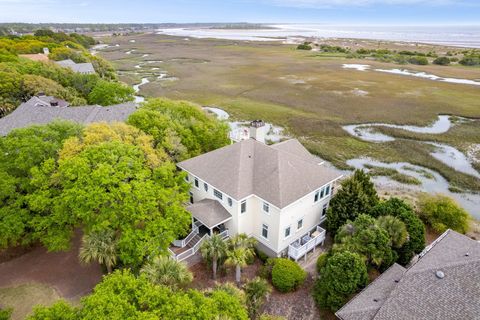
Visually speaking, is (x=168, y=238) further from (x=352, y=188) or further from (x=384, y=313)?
(x=352, y=188)

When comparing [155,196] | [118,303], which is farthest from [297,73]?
[118,303]

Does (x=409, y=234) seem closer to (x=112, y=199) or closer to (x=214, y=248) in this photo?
(x=214, y=248)

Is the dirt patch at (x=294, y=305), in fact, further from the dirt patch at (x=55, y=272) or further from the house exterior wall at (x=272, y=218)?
the dirt patch at (x=55, y=272)

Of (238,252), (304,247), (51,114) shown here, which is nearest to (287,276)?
(304,247)

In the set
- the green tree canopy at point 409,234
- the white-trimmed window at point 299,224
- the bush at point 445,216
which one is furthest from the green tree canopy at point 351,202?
the bush at point 445,216

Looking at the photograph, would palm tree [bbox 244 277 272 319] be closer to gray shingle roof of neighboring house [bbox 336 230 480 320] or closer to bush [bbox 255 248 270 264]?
Answer: bush [bbox 255 248 270 264]

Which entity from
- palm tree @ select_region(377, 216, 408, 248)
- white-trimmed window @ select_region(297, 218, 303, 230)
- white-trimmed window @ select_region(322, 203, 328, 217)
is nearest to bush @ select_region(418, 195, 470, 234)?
palm tree @ select_region(377, 216, 408, 248)
